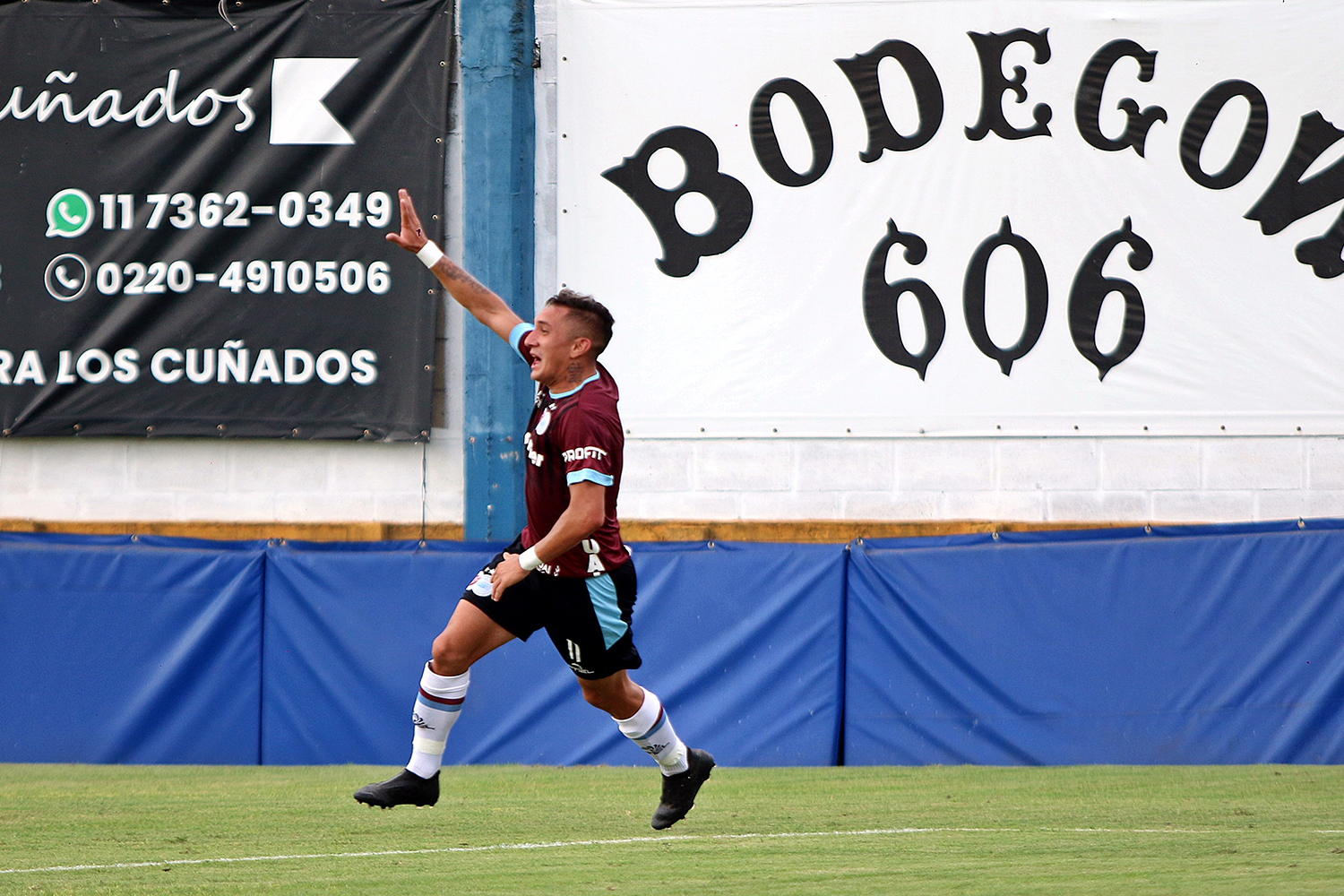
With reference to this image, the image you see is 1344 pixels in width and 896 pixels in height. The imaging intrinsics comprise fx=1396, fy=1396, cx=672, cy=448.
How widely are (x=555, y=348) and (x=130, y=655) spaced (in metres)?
4.64

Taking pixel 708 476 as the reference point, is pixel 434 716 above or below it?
below

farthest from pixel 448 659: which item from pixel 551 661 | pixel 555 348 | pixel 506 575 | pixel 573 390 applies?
pixel 551 661

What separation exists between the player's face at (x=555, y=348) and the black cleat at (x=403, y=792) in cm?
151

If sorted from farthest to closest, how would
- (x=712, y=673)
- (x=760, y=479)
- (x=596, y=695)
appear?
1. (x=760, y=479)
2. (x=712, y=673)
3. (x=596, y=695)

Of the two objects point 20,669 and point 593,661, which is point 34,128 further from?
point 593,661

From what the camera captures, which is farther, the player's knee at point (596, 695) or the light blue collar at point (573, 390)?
the player's knee at point (596, 695)

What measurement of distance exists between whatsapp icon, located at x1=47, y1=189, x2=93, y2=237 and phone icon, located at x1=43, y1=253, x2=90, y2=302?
182 millimetres

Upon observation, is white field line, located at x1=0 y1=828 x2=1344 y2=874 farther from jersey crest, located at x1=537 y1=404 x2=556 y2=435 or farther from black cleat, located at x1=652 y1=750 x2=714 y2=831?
jersey crest, located at x1=537 y1=404 x2=556 y2=435

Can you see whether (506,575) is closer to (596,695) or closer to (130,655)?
(596,695)

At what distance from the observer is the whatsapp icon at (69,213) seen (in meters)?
9.49

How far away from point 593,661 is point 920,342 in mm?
4818

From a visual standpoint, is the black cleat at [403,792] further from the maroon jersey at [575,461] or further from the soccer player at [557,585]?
the maroon jersey at [575,461]

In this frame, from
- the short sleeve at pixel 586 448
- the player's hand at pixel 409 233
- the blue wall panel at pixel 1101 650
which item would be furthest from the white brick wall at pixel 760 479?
the short sleeve at pixel 586 448

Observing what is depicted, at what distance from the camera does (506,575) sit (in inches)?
190
